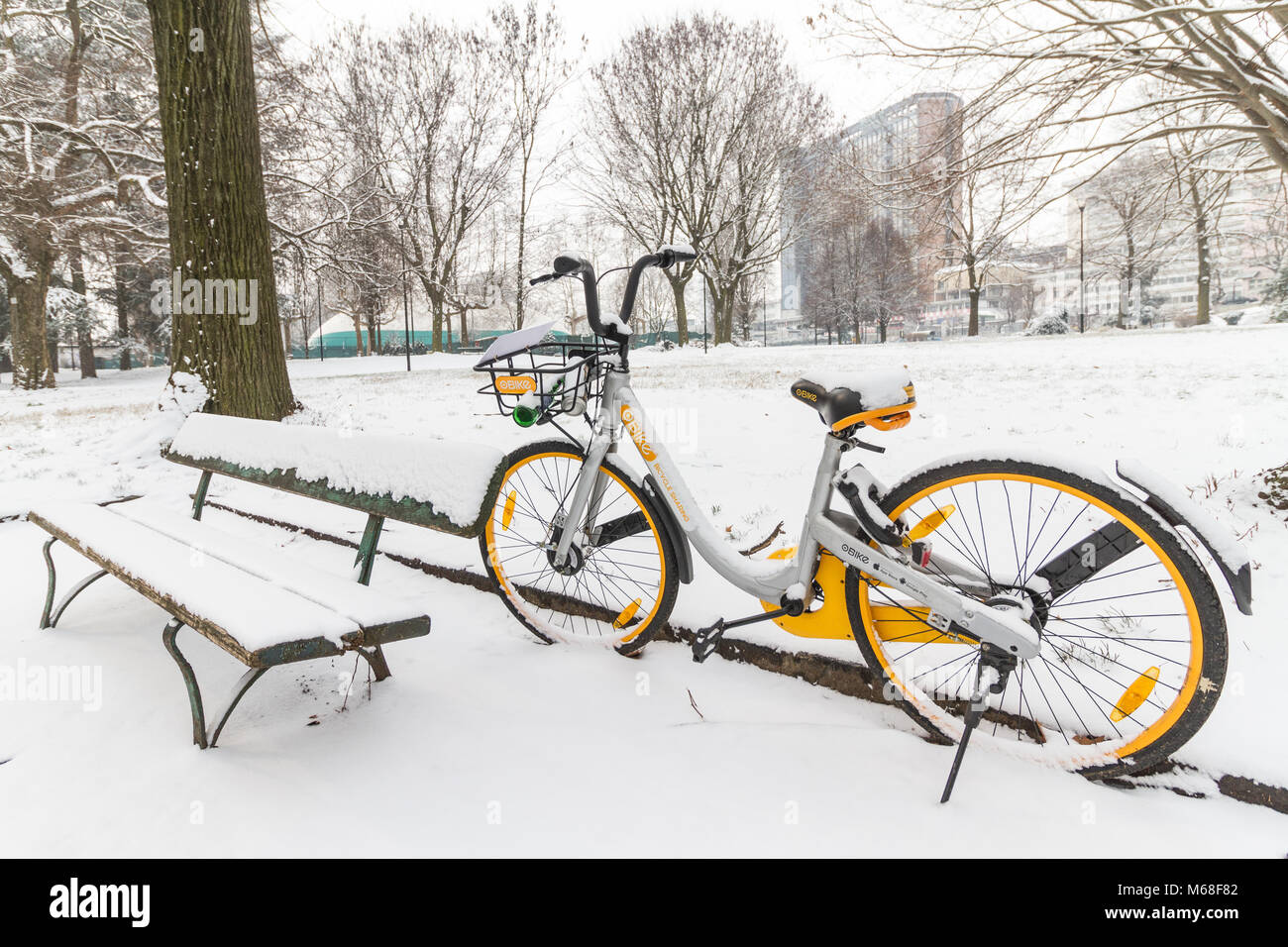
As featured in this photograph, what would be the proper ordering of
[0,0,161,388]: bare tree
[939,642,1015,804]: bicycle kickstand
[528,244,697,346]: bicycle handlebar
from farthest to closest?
[0,0,161,388]: bare tree, [528,244,697,346]: bicycle handlebar, [939,642,1015,804]: bicycle kickstand

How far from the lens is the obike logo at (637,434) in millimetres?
2416

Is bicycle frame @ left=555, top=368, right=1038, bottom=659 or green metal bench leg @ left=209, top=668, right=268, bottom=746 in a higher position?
bicycle frame @ left=555, top=368, right=1038, bottom=659

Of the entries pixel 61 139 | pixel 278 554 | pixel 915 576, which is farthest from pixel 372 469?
pixel 61 139

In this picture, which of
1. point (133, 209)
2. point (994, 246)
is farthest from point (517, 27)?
point (994, 246)

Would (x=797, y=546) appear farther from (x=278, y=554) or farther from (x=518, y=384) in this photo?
(x=278, y=554)

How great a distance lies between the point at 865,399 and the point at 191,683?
80.4 inches

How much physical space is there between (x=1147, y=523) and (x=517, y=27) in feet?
80.7

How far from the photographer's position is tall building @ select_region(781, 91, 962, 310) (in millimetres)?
4156

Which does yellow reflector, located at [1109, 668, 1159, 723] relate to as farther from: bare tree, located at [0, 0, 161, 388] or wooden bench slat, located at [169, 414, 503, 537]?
bare tree, located at [0, 0, 161, 388]

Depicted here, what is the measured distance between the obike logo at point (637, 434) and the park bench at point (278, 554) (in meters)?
0.46

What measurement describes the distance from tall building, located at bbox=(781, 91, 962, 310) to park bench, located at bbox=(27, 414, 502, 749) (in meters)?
3.36

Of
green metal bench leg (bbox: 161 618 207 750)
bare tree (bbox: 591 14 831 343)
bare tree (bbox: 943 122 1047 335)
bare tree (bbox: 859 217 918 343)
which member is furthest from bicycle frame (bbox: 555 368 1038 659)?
bare tree (bbox: 859 217 918 343)
